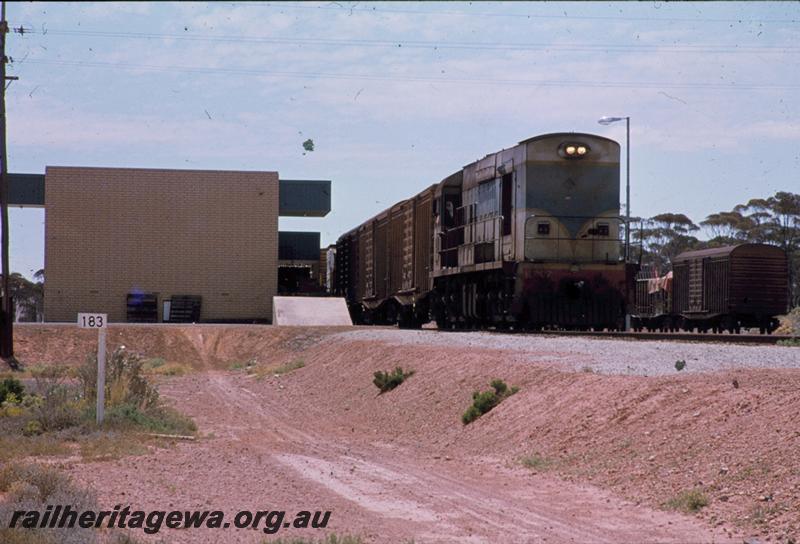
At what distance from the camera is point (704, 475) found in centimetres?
952

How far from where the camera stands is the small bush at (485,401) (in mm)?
14398

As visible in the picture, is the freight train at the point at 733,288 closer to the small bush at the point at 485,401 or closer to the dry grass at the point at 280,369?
the dry grass at the point at 280,369

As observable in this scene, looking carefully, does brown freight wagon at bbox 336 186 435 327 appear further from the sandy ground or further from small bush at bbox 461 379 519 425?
small bush at bbox 461 379 519 425

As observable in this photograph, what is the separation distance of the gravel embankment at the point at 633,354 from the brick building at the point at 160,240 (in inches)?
1184

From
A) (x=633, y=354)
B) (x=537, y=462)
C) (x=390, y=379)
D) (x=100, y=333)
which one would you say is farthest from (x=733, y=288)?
(x=537, y=462)

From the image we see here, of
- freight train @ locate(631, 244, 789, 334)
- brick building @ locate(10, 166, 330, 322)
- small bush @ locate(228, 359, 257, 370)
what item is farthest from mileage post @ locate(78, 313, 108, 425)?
brick building @ locate(10, 166, 330, 322)

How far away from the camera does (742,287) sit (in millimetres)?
34312

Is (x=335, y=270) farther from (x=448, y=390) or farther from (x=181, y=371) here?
(x=448, y=390)

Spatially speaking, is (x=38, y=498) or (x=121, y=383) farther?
(x=121, y=383)

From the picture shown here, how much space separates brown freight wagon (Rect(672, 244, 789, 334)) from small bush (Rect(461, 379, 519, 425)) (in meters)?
21.9

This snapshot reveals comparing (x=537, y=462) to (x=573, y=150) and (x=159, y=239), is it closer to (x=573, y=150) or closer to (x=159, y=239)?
(x=573, y=150)

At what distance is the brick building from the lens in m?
48.6

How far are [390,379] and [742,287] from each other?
19189mm

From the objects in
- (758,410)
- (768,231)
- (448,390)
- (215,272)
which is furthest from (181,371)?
(768,231)
